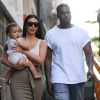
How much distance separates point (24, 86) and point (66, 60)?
0.68 meters

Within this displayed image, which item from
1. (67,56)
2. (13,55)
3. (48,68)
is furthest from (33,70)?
(67,56)

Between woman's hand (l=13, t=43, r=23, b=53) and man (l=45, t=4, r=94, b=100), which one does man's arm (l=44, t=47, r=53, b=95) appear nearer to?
man (l=45, t=4, r=94, b=100)

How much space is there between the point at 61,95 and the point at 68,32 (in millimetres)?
840

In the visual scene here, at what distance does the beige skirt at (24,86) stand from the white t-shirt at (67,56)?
377mm

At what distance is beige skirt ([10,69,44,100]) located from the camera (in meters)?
5.83

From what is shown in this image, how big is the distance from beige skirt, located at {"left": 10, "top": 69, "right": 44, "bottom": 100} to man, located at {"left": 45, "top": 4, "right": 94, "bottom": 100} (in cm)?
34

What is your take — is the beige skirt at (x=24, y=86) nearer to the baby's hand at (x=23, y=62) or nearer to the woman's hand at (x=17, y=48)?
the baby's hand at (x=23, y=62)

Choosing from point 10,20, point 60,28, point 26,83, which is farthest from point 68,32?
point 10,20

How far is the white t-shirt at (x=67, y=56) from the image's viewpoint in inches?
242

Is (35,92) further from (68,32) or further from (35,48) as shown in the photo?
(68,32)

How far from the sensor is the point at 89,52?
6.40 m

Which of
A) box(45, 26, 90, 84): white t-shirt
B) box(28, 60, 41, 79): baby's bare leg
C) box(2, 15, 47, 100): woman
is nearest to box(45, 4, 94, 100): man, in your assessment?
box(45, 26, 90, 84): white t-shirt

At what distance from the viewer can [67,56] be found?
614 centimetres

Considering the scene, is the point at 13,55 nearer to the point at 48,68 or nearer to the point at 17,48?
the point at 17,48
